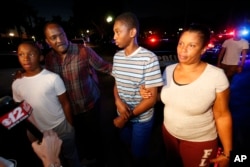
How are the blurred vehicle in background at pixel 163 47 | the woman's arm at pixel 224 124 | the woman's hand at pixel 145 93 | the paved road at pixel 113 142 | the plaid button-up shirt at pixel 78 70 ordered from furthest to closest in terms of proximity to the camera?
the blurred vehicle in background at pixel 163 47
the paved road at pixel 113 142
the plaid button-up shirt at pixel 78 70
the woman's hand at pixel 145 93
the woman's arm at pixel 224 124

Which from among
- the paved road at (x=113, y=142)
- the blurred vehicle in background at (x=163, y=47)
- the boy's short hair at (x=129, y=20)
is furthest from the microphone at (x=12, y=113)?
the blurred vehicle in background at (x=163, y=47)

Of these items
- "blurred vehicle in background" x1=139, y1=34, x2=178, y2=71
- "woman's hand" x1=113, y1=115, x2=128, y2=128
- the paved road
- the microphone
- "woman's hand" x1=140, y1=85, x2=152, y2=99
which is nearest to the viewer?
the microphone

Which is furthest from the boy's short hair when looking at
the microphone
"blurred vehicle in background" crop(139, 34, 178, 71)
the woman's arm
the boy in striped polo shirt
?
"blurred vehicle in background" crop(139, 34, 178, 71)

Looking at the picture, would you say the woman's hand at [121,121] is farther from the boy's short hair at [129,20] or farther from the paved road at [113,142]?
the paved road at [113,142]

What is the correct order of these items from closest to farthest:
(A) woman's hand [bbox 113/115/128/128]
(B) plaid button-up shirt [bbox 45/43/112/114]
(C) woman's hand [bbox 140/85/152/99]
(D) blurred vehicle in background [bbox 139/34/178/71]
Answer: (C) woman's hand [bbox 140/85/152/99], (A) woman's hand [bbox 113/115/128/128], (B) plaid button-up shirt [bbox 45/43/112/114], (D) blurred vehicle in background [bbox 139/34/178/71]

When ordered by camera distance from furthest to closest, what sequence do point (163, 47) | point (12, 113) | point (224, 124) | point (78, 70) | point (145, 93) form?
point (163, 47)
point (78, 70)
point (145, 93)
point (224, 124)
point (12, 113)

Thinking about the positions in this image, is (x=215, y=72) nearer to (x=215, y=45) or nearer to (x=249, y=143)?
(x=249, y=143)

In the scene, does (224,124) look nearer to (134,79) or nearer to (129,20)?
(134,79)

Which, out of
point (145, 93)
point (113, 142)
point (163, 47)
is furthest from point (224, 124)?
point (163, 47)

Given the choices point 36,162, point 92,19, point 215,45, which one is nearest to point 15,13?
point 92,19

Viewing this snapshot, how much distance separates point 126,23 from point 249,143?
125 inches

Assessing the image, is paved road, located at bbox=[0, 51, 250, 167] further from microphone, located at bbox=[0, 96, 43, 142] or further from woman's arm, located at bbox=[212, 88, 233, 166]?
microphone, located at bbox=[0, 96, 43, 142]

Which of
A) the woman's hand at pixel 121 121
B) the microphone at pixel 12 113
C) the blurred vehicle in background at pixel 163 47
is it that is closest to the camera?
the microphone at pixel 12 113

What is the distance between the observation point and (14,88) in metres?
2.64
